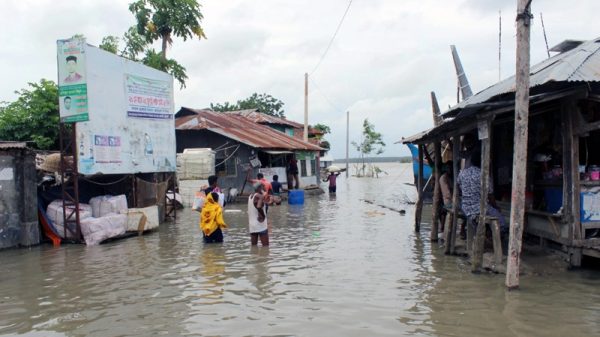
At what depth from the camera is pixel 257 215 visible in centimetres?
1036

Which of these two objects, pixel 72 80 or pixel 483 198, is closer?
pixel 483 198

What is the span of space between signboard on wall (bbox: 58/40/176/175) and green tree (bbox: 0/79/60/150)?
7.63 meters

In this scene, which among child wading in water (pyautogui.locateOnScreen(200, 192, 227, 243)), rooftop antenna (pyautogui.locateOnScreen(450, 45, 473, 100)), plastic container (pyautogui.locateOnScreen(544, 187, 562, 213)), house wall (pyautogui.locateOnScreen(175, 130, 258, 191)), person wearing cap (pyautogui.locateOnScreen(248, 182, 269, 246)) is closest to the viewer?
plastic container (pyautogui.locateOnScreen(544, 187, 562, 213))

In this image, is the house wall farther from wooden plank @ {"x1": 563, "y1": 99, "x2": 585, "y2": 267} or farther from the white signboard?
wooden plank @ {"x1": 563, "y1": 99, "x2": 585, "y2": 267}

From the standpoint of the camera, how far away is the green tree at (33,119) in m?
19.8

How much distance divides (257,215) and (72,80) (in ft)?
17.5

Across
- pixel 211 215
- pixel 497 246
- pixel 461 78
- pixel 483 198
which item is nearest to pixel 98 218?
pixel 211 215

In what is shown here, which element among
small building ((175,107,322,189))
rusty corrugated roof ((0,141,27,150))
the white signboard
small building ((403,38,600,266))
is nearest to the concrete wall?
rusty corrugated roof ((0,141,27,150))

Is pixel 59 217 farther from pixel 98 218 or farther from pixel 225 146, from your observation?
pixel 225 146

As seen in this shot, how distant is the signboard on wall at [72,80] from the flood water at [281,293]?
3.08 meters

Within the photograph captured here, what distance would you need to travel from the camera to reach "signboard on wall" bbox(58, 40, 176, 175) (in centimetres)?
1160

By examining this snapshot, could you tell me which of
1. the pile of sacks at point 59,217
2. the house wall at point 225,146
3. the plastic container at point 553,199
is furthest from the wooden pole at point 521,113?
Result: the house wall at point 225,146

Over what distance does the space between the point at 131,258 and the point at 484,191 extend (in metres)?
6.72

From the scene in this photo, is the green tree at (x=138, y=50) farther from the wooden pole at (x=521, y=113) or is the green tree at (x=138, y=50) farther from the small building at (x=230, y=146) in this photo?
the wooden pole at (x=521, y=113)
